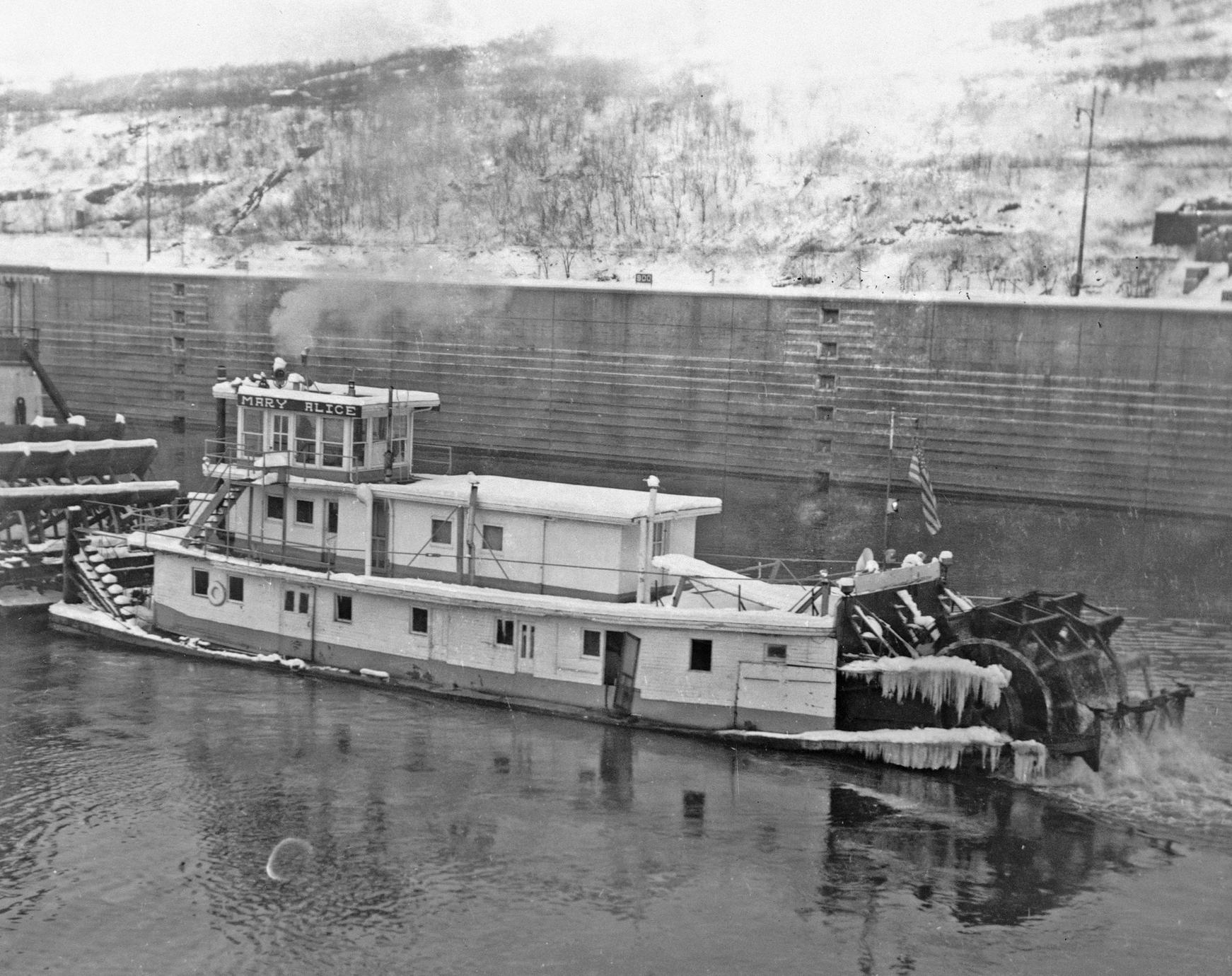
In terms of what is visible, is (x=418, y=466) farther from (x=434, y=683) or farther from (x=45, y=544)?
(x=434, y=683)

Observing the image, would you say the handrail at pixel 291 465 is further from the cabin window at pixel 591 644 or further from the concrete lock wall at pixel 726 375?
the concrete lock wall at pixel 726 375

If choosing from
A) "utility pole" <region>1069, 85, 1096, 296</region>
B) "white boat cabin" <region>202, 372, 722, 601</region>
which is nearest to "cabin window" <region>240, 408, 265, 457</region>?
"white boat cabin" <region>202, 372, 722, 601</region>

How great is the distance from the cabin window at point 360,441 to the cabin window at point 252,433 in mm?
1646

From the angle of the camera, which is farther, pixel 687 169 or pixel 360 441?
pixel 687 169

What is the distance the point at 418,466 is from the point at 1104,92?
79.4 feet

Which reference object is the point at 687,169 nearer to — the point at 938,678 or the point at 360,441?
the point at 360,441

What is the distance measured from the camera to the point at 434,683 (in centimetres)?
2112

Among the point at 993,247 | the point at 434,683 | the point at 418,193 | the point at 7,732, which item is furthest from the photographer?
the point at 418,193

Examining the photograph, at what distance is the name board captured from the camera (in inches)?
877

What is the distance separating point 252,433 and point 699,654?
339 inches

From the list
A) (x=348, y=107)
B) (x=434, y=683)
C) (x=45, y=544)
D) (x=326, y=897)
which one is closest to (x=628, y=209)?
(x=348, y=107)

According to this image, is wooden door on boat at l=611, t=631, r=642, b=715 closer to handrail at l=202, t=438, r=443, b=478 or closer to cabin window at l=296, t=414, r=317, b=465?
handrail at l=202, t=438, r=443, b=478

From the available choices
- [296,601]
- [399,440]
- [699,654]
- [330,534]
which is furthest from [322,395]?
[699,654]

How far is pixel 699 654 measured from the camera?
19.4 meters
